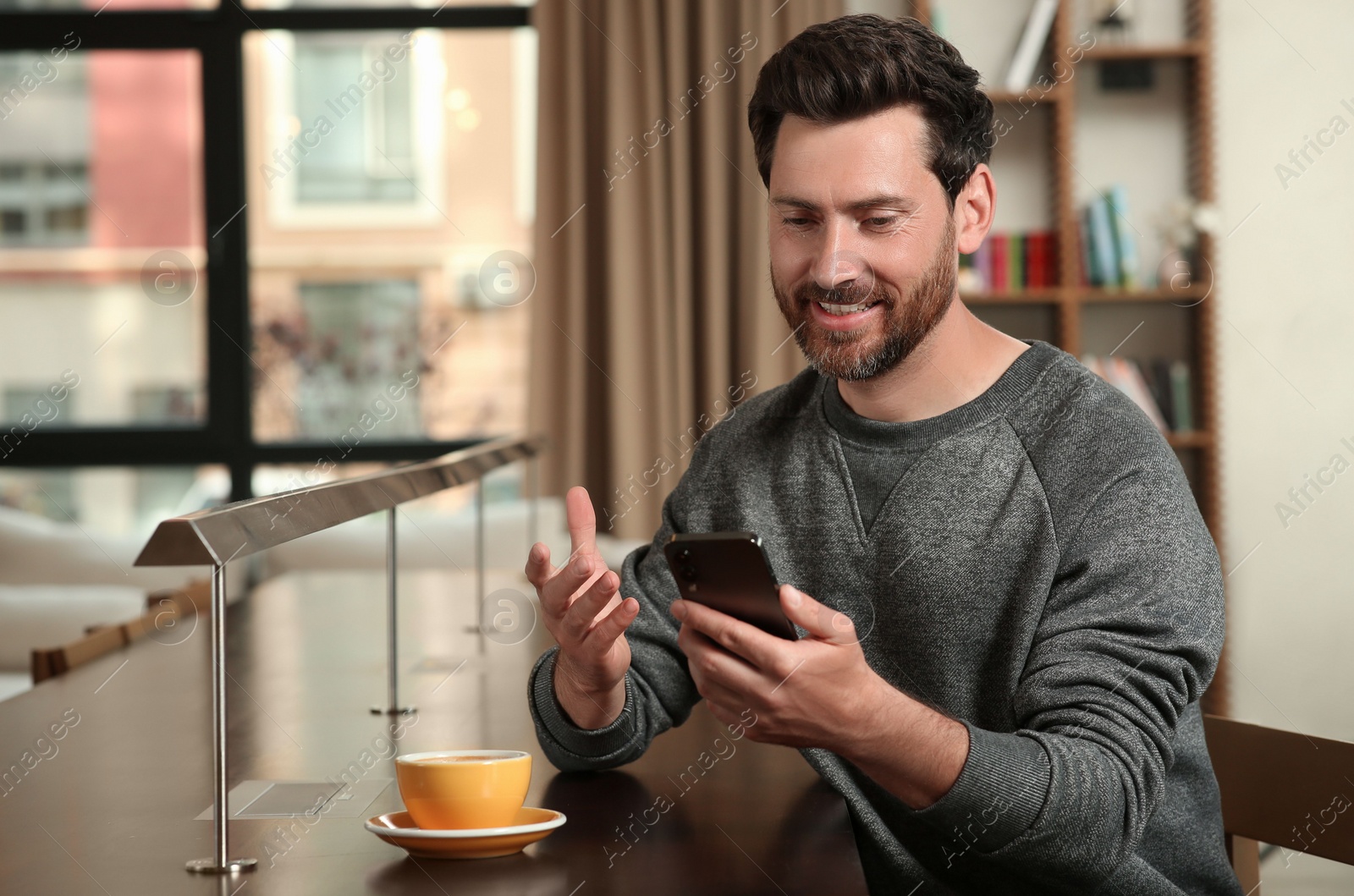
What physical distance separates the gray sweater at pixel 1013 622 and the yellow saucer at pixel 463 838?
0.21 meters

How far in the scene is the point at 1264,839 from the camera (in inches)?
46.1

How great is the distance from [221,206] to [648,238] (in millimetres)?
1335

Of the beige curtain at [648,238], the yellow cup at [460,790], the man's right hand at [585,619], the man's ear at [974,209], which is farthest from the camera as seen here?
the beige curtain at [648,238]

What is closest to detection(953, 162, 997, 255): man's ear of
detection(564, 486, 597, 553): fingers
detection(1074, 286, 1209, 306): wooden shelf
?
detection(564, 486, 597, 553): fingers

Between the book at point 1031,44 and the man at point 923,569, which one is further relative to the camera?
the book at point 1031,44

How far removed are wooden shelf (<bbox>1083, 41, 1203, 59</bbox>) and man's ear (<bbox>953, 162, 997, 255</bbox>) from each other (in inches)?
87.4

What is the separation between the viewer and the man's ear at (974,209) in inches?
48.9

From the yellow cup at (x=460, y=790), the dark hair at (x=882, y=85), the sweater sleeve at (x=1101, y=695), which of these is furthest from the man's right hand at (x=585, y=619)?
the dark hair at (x=882, y=85)

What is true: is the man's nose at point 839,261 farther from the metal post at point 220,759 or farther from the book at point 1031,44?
the book at point 1031,44

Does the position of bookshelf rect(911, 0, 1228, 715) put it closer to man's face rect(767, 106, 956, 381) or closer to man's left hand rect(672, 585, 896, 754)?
man's face rect(767, 106, 956, 381)

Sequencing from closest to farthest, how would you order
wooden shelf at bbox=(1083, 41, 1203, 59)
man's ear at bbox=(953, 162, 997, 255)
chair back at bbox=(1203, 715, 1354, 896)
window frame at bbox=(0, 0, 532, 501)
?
chair back at bbox=(1203, 715, 1354, 896)
man's ear at bbox=(953, 162, 997, 255)
wooden shelf at bbox=(1083, 41, 1203, 59)
window frame at bbox=(0, 0, 532, 501)

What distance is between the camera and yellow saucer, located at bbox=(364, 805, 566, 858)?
85 centimetres

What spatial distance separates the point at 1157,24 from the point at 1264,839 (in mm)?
2746

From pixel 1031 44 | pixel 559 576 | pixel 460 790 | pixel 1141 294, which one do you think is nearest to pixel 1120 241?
pixel 1141 294
